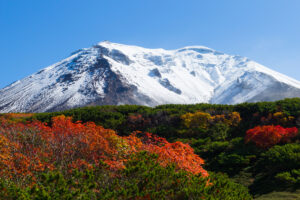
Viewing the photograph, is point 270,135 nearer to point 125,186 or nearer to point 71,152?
point 71,152

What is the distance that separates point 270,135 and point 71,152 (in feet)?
50.1

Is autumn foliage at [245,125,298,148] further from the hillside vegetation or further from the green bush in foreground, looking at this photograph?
the green bush in foreground

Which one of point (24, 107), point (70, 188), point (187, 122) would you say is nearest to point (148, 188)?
point (70, 188)

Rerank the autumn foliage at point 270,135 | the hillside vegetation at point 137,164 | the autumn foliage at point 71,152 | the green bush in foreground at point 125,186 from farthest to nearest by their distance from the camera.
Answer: the autumn foliage at point 270,135, the autumn foliage at point 71,152, the hillside vegetation at point 137,164, the green bush in foreground at point 125,186

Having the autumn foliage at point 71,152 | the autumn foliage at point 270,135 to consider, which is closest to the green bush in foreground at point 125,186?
the autumn foliage at point 71,152

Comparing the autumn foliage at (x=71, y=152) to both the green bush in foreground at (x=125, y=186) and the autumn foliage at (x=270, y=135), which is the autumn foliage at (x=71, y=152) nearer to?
the green bush in foreground at (x=125, y=186)

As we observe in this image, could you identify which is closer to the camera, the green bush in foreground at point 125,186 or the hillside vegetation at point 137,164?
the green bush in foreground at point 125,186

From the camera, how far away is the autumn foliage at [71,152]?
9.20 metres

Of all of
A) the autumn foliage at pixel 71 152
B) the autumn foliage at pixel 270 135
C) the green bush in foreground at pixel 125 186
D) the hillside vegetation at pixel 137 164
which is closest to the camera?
the green bush in foreground at pixel 125 186

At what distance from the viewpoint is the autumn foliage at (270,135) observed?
20078mm

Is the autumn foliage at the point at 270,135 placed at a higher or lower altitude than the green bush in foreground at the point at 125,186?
higher

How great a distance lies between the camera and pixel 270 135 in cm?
2012

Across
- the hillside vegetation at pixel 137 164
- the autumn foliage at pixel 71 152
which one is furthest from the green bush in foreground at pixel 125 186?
the autumn foliage at pixel 71 152

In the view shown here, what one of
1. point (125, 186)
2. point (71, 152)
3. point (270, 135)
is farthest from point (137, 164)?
point (270, 135)
